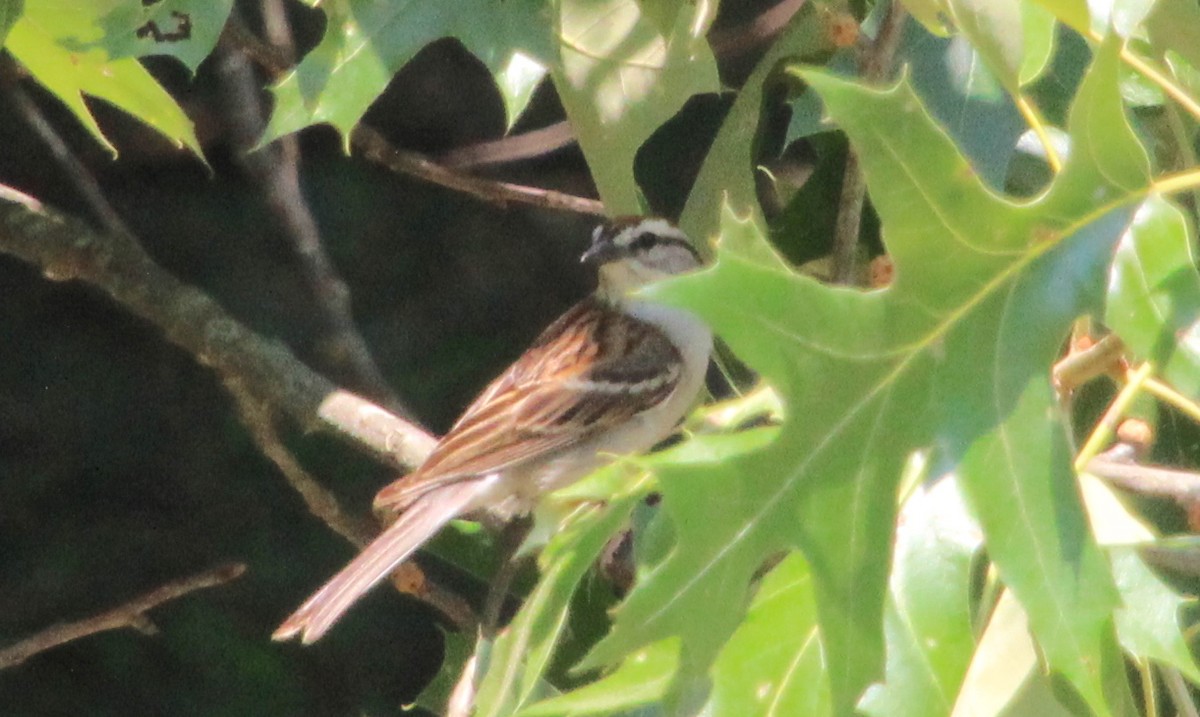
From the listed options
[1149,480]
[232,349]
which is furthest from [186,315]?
[1149,480]

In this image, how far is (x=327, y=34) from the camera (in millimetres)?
1690

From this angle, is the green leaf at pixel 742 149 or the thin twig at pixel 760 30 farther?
the thin twig at pixel 760 30

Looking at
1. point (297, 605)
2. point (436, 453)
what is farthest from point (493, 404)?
point (297, 605)

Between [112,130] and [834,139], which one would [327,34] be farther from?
[112,130]

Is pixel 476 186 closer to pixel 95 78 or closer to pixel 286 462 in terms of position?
pixel 286 462

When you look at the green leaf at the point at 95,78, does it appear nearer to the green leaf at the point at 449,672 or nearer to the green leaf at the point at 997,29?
the green leaf at the point at 449,672

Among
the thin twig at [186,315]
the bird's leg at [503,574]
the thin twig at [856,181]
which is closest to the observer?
the thin twig at [856,181]

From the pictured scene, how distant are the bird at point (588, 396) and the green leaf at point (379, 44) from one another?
90 cm

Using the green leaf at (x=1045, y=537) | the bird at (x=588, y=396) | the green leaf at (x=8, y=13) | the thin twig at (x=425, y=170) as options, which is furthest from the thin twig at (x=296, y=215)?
the green leaf at (x=1045, y=537)

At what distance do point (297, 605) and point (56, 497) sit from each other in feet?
2.00

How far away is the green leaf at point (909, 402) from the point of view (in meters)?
1.22

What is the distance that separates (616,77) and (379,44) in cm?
37

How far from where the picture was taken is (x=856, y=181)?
1.96 metres

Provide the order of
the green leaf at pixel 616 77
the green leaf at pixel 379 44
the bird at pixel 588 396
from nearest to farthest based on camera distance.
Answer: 1. the green leaf at pixel 379 44
2. the green leaf at pixel 616 77
3. the bird at pixel 588 396
